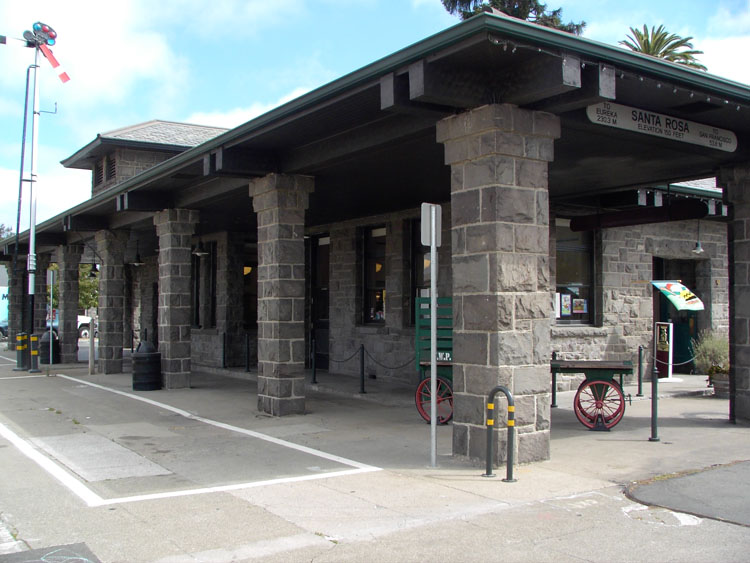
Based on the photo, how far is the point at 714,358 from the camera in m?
16.1

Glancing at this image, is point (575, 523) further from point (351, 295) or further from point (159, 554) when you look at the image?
point (351, 295)

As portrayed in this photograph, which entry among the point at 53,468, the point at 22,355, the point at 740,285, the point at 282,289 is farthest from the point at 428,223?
the point at 22,355

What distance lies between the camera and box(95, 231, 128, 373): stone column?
1986 centimetres

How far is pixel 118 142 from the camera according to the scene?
24.4 meters

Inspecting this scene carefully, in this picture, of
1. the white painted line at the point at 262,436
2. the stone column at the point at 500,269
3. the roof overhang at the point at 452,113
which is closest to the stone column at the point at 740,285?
the roof overhang at the point at 452,113

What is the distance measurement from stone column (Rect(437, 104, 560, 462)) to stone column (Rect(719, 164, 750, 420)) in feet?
14.9

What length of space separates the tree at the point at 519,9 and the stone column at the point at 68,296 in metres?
19.7

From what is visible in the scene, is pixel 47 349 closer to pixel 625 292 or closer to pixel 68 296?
pixel 68 296

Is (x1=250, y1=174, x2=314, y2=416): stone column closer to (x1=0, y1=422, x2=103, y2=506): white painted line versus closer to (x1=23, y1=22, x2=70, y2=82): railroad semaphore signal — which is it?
(x1=0, y1=422, x2=103, y2=506): white painted line

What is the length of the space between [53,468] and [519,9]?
3024cm

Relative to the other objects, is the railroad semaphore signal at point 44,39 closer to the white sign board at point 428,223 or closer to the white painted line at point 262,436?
the white painted line at point 262,436

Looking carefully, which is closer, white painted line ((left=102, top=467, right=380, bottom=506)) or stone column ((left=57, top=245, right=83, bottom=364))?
white painted line ((left=102, top=467, right=380, bottom=506))

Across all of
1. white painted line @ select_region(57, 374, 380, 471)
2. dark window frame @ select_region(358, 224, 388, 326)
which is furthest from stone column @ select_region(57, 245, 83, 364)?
dark window frame @ select_region(358, 224, 388, 326)

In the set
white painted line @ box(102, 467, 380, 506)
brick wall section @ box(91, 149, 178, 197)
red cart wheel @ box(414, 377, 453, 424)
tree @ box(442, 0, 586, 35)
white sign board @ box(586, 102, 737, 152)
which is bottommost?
white painted line @ box(102, 467, 380, 506)
